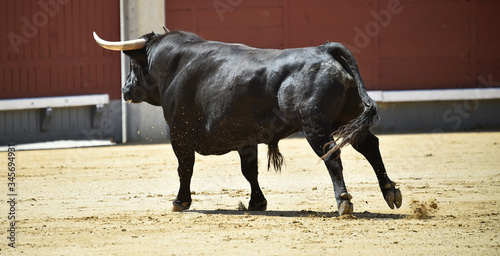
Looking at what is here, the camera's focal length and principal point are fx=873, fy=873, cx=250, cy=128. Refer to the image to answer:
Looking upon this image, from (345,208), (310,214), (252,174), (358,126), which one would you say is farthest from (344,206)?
(252,174)

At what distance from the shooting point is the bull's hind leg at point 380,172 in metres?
5.69

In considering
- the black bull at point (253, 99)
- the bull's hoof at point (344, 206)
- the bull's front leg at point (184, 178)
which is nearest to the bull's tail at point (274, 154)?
the black bull at point (253, 99)

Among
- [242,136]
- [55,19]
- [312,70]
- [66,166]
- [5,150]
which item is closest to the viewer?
[312,70]

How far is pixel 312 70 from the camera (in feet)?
18.2

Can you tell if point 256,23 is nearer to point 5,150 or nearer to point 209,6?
point 209,6

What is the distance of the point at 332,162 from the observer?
548 centimetres

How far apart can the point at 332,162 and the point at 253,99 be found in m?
0.72

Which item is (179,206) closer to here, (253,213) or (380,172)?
(253,213)

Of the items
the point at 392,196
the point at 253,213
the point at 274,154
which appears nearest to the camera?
the point at 392,196

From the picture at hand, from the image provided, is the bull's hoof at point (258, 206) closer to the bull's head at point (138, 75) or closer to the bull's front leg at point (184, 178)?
the bull's front leg at point (184, 178)

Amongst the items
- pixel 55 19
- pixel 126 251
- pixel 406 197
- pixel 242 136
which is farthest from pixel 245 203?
pixel 55 19

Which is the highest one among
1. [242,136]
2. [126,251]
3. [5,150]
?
[242,136]

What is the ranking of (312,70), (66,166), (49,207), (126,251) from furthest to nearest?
1. (66,166)
2. (49,207)
3. (312,70)
4. (126,251)

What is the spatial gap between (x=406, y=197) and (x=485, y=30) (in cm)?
632
